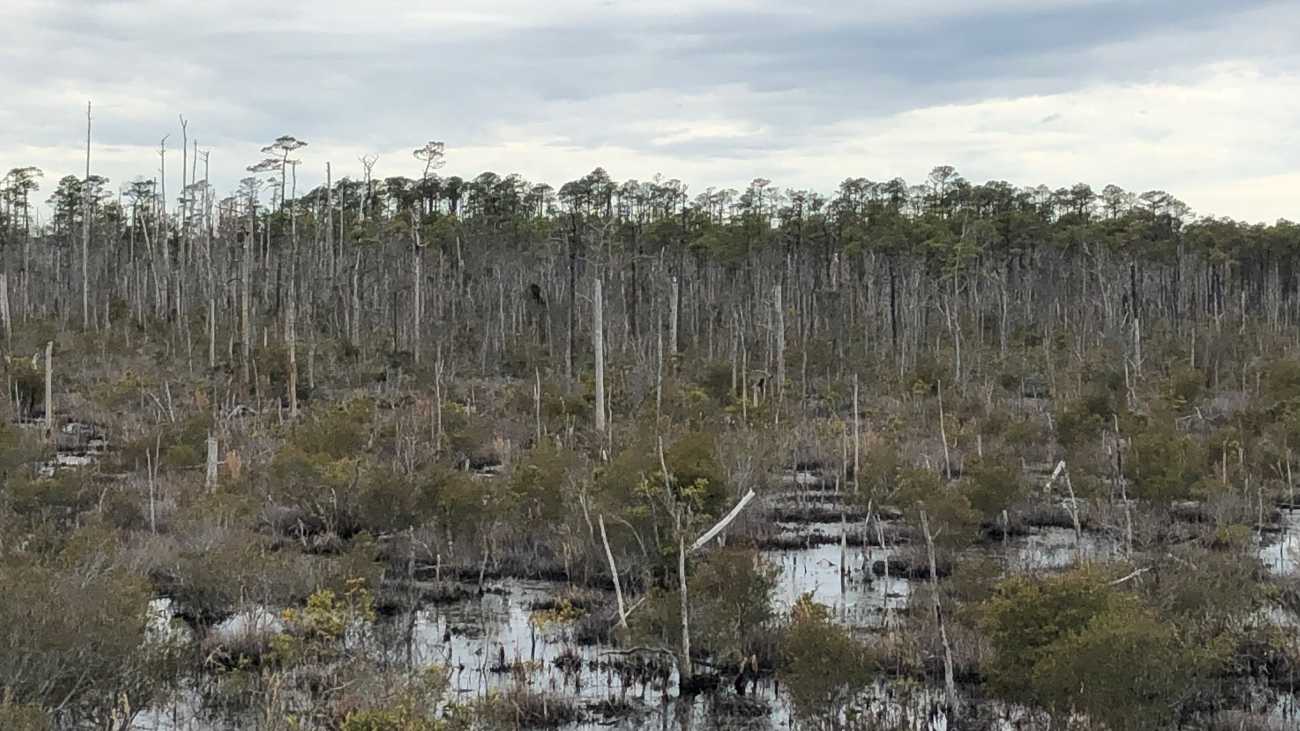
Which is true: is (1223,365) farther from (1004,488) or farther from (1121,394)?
(1004,488)

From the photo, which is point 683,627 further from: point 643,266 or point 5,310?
point 643,266

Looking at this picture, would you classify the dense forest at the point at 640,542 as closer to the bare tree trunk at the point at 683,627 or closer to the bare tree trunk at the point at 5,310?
the bare tree trunk at the point at 683,627

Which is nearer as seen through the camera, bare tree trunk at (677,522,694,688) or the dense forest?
the dense forest

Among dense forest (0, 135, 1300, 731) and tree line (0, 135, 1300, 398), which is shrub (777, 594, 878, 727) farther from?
tree line (0, 135, 1300, 398)

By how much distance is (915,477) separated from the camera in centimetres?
1321

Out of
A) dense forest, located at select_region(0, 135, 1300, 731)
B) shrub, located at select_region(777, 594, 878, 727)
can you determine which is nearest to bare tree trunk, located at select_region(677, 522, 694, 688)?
dense forest, located at select_region(0, 135, 1300, 731)

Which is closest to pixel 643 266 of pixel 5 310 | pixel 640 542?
pixel 5 310

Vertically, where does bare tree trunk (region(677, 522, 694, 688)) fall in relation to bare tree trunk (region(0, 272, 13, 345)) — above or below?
below

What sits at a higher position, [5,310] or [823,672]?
[5,310]

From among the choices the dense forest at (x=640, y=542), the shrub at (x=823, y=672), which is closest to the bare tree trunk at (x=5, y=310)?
the dense forest at (x=640, y=542)

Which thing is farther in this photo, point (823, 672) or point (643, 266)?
point (643, 266)

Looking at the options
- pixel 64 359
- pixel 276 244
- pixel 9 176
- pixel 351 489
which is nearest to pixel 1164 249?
pixel 276 244

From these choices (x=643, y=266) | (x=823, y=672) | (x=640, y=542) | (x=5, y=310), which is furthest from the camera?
(x=643, y=266)

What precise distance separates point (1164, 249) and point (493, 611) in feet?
159
